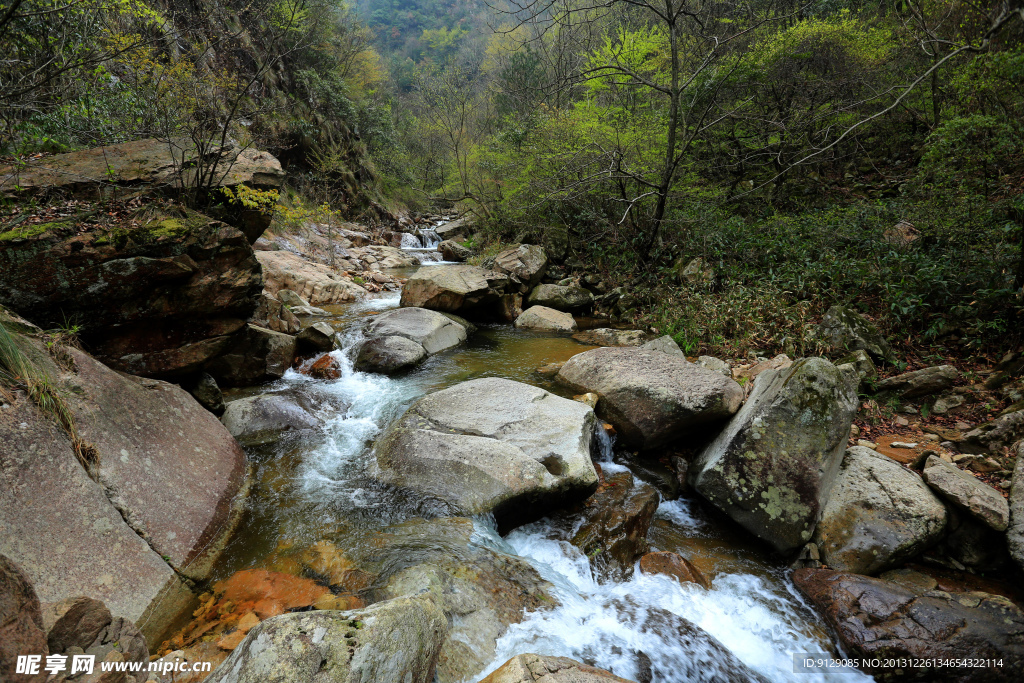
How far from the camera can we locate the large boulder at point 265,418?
4.47m

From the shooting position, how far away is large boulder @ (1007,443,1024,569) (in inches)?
113

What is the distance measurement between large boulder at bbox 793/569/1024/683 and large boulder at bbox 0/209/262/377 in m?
6.09

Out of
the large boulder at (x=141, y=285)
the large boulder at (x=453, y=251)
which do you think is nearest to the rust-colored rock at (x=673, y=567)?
the large boulder at (x=141, y=285)

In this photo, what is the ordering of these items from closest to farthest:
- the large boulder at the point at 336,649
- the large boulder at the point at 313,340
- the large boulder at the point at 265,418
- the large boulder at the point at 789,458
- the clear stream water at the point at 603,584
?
1. the large boulder at the point at 336,649
2. the clear stream water at the point at 603,584
3. the large boulder at the point at 789,458
4. the large boulder at the point at 265,418
5. the large boulder at the point at 313,340

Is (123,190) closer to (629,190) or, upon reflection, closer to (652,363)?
Result: (652,363)

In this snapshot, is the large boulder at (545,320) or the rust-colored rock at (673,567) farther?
the large boulder at (545,320)

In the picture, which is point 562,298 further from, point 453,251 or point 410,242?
point 410,242

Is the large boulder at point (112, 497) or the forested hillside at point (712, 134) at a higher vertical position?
the forested hillside at point (712, 134)

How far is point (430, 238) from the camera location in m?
19.9

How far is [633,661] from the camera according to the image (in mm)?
2623

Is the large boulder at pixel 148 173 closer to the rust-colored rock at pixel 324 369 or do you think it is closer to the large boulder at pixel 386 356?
the rust-colored rock at pixel 324 369

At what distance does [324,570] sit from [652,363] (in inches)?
154

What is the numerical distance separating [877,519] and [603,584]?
2.16m

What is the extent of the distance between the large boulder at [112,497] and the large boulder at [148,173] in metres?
1.92
